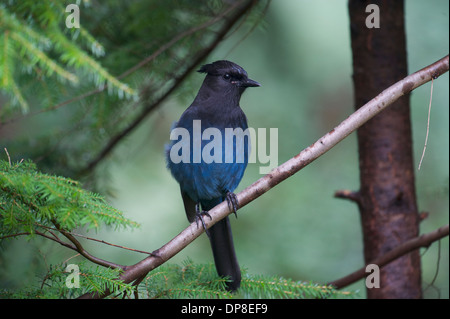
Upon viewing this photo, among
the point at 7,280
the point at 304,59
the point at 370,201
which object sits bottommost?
the point at 7,280

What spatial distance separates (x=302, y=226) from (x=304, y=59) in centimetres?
134

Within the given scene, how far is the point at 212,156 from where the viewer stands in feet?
9.61

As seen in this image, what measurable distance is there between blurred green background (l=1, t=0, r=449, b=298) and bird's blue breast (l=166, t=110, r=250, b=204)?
59 cm

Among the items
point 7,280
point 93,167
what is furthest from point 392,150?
point 7,280

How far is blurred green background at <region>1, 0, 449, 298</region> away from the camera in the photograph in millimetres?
3785

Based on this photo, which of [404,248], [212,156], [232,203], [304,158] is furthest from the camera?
[212,156]

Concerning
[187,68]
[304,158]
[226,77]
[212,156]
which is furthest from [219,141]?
[304,158]

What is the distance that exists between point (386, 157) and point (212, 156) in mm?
→ 990

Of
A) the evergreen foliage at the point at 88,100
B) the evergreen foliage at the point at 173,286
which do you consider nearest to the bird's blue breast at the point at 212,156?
the evergreen foliage at the point at 88,100

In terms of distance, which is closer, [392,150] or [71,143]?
[392,150]

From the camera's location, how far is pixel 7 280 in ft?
9.64

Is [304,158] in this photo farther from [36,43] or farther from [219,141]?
[36,43]

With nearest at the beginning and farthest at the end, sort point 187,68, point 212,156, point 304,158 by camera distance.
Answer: point 304,158 < point 212,156 < point 187,68
